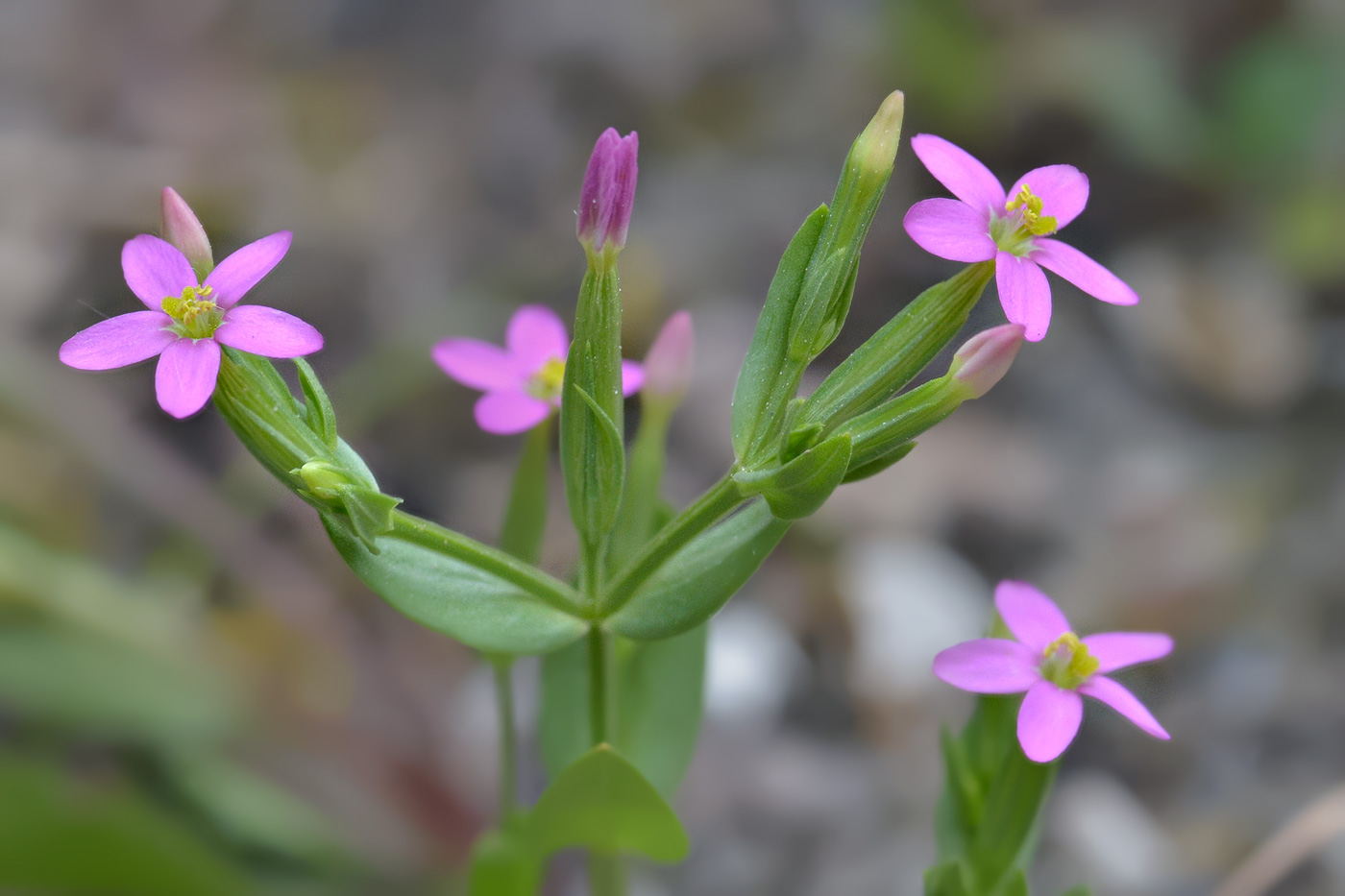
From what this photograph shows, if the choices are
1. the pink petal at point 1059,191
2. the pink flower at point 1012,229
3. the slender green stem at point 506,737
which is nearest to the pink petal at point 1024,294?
the pink flower at point 1012,229

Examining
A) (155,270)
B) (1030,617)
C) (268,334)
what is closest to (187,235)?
(155,270)

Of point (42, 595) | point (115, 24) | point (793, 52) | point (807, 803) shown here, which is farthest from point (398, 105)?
point (807, 803)

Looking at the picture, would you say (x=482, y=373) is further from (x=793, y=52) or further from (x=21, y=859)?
(x=793, y=52)

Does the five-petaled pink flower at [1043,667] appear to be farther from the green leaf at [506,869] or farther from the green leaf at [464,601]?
the green leaf at [506,869]

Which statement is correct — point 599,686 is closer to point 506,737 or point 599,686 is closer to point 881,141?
point 506,737

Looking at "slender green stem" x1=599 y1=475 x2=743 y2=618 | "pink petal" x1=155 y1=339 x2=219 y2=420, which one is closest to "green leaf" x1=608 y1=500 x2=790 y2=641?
"slender green stem" x1=599 y1=475 x2=743 y2=618

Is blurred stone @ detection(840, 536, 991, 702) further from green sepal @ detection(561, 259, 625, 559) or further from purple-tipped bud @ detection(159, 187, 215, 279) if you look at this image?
purple-tipped bud @ detection(159, 187, 215, 279)

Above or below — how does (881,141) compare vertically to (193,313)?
above
